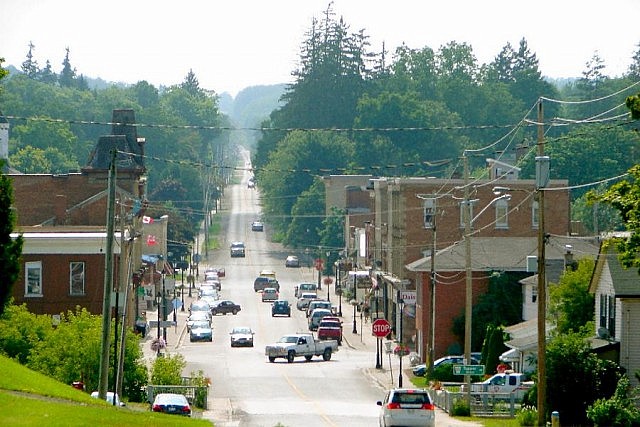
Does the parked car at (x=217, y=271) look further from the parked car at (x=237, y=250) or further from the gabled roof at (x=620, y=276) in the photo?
the gabled roof at (x=620, y=276)

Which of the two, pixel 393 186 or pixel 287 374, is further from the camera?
pixel 393 186

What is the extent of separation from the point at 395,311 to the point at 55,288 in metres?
26.7

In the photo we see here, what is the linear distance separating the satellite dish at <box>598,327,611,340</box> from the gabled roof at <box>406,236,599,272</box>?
22.6m

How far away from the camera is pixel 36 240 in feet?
256

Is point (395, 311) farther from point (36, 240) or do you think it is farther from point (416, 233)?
point (36, 240)

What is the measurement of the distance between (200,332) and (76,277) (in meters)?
16.5

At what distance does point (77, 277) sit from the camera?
79.1 m

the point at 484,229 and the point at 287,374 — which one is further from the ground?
the point at 484,229

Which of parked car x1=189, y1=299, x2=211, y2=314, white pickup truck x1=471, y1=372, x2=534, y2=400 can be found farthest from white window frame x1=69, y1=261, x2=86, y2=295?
parked car x1=189, y1=299, x2=211, y2=314

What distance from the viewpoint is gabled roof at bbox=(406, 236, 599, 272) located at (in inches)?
3118

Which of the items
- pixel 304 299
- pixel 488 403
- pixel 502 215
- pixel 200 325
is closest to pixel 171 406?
pixel 488 403

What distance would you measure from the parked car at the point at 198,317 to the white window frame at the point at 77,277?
18.3m

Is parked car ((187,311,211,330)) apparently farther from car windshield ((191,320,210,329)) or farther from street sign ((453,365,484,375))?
street sign ((453,365,484,375))

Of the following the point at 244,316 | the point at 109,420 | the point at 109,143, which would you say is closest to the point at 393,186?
the point at 244,316
